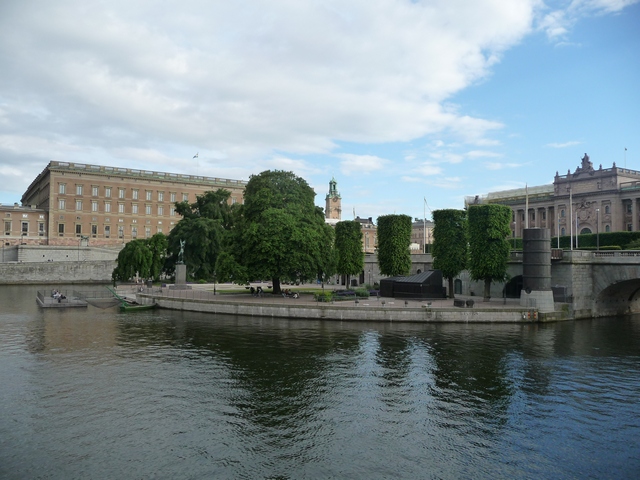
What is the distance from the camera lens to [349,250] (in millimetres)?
72938

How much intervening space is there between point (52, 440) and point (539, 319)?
41.8 meters

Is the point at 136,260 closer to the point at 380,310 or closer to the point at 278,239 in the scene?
the point at 278,239

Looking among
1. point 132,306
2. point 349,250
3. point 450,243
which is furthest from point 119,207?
point 450,243

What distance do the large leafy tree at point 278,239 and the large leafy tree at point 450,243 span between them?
13349 mm

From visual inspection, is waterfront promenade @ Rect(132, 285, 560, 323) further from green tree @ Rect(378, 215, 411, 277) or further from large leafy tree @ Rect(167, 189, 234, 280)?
large leafy tree @ Rect(167, 189, 234, 280)

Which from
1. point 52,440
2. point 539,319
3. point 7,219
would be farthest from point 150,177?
point 52,440

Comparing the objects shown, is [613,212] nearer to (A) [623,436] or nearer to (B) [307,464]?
(A) [623,436]

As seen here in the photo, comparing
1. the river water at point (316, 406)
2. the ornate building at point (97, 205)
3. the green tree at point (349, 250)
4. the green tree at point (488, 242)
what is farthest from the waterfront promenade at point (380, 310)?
the ornate building at point (97, 205)

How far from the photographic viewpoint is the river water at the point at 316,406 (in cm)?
1580

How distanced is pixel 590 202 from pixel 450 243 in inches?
2526

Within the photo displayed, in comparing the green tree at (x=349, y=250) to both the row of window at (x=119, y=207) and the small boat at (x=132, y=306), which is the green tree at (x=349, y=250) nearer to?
the small boat at (x=132, y=306)

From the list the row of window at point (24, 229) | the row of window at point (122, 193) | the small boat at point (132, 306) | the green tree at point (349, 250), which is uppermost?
the row of window at point (122, 193)

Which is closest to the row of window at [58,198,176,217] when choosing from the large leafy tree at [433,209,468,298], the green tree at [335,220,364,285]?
the green tree at [335,220,364,285]

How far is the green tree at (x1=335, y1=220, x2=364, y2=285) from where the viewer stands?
73000 millimetres
